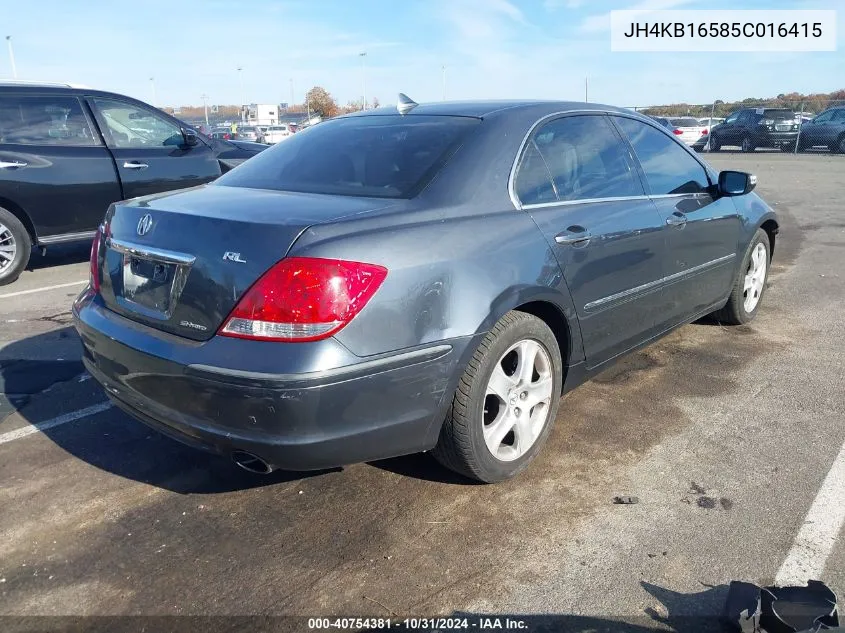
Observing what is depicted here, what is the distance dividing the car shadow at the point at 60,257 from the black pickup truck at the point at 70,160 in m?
0.64

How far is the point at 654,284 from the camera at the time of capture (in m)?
3.72

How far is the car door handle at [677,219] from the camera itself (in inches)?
151

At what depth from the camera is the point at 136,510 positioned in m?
2.83

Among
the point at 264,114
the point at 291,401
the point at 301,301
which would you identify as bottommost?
the point at 291,401

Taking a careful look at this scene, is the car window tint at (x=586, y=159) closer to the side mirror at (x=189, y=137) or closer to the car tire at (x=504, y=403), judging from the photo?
the car tire at (x=504, y=403)

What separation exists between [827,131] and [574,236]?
81.0ft

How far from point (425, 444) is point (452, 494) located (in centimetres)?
39

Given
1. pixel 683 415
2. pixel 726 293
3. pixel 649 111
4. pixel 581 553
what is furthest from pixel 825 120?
pixel 581 553

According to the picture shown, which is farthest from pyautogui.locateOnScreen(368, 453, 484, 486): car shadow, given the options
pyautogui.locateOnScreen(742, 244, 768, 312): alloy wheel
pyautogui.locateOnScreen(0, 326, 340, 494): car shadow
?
pyautogui.locateOnScreen(742, 244, 768, 312): alloy wheel

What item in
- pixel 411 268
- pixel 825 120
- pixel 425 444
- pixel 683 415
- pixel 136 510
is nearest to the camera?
pixel 411 268

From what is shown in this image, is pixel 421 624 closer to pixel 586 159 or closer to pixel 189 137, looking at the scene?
pixel 586 159

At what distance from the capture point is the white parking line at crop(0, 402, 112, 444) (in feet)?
11.5

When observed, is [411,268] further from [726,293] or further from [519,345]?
[726,293]

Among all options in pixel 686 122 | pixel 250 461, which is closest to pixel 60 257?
pixel 250 461
